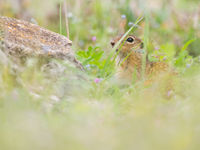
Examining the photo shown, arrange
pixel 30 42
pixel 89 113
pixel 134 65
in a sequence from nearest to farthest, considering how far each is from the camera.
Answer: pixel 89 113, pixel 30 42, pixel 134 65

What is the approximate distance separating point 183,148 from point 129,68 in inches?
103

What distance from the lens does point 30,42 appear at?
9.52 ft

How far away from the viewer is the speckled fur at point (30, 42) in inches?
109

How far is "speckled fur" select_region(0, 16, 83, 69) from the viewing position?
9.07 ft

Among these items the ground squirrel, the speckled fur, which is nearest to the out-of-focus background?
the ground squirrel

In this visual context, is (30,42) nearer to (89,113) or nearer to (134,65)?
(89,113)

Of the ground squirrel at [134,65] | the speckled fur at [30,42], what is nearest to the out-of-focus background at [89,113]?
the ground squirrel at [134,65]

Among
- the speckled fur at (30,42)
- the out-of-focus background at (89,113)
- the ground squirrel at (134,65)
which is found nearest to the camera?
the out-of-focus background at (89,113)

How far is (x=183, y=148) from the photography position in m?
1.52

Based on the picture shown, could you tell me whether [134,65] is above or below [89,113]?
below

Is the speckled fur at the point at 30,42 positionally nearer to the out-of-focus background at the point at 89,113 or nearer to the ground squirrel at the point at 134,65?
the out-of-focus background at the point at 89,113

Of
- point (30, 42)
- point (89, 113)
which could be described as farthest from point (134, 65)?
point (89, 113)

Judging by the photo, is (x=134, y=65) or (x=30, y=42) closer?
(x=30, y=42)

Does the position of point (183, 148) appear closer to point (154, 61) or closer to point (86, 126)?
point (86, 126)
